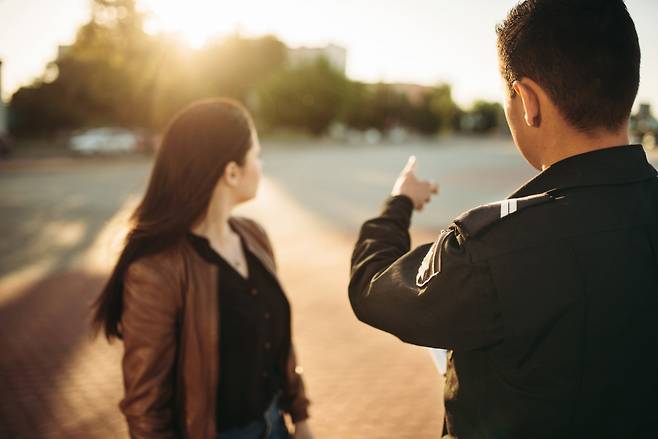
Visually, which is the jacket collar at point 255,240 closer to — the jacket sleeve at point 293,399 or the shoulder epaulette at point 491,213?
the jacket sleeve at point 293,399

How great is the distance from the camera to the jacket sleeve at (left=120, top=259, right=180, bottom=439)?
187 cm

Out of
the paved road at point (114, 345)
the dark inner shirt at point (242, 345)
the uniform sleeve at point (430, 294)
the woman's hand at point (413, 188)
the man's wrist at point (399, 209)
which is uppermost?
the woman's hand at point (413, 188)

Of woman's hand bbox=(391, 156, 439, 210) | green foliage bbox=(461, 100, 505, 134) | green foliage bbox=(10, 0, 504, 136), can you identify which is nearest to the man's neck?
woman's hand bbox=(391, 156, 439, 210)

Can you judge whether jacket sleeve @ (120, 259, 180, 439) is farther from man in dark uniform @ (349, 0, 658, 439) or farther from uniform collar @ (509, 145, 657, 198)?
uniform collar @ (509, 145, 657, 198)

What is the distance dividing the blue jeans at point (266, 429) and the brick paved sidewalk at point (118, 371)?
1.71 metres

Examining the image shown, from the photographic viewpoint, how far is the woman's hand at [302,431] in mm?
2291

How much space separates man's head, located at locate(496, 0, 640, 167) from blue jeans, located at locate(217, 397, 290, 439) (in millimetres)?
1488

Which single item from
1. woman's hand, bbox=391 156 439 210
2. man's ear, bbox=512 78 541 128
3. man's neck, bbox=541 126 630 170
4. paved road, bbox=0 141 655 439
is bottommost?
paved road, bbox=0 141 655 439

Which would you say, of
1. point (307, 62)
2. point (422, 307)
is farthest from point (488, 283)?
point (307, 62)

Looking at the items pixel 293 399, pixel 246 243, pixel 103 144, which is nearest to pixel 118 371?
pixel 293 399

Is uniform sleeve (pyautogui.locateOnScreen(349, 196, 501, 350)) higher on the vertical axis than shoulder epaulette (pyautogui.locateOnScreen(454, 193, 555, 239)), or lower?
lower

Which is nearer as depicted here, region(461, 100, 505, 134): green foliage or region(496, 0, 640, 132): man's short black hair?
region(496, 0, 640, 132): man's short black hair

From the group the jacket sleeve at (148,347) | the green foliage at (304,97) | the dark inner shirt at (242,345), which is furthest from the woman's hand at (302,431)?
the green foliage at (304,97)

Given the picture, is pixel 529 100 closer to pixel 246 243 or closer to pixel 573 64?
pixel 573 64
